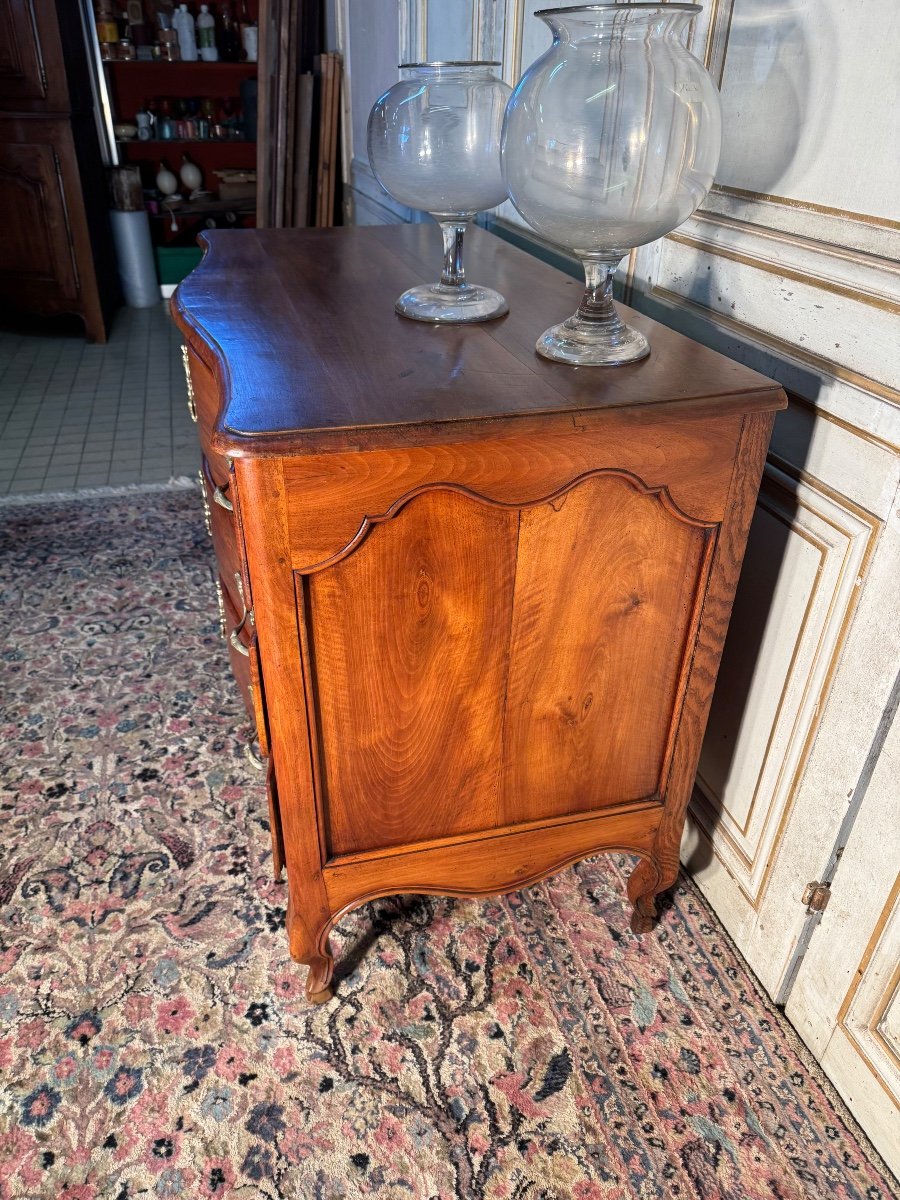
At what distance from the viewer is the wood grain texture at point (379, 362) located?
84 centimetres

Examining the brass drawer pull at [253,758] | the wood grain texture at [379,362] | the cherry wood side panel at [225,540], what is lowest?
the brass drawer pull at [253,758]

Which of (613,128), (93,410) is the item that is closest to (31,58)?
(93,410)

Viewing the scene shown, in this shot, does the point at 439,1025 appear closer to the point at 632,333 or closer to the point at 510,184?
the point at 632,333

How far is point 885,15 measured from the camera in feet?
2.78

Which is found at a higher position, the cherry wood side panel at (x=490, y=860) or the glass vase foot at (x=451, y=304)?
the glass vase foot at (x=451, y=304)

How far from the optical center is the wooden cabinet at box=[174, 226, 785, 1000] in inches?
34.1

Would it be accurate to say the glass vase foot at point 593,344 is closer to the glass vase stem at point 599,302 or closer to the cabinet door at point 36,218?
the glass vase stem at point 599,302

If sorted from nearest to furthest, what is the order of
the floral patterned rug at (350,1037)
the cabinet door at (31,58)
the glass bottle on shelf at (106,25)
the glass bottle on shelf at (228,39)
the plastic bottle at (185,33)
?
1. the floral patterned rug at (350,1037)
2. the cabinet door at (31,58)
3. the glass bottle on shelf at (106,25)
4. the plastic bottle at (185,33)
5. the glass bottle on shelf at (228,39)

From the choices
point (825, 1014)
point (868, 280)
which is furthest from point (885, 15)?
point (825, 1014)

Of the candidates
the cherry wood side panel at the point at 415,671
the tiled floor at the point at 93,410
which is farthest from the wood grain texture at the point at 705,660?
the tiled floor at the point at 93,410

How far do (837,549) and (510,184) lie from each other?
557 mm

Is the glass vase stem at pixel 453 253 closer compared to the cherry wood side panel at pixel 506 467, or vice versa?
the cherry wood side panel at pixel 506 467

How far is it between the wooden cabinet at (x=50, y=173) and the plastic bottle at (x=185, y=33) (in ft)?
1.60

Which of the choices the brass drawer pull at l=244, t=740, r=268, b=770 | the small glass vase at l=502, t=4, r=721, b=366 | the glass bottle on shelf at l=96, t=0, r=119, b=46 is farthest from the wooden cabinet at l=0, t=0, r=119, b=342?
the small glass vase at l=502, t=4, r=721, b=366
